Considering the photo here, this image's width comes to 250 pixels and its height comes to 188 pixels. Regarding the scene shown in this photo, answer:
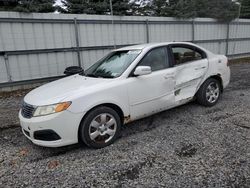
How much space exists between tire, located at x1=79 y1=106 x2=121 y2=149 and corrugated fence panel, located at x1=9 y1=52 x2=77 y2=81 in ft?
15.9

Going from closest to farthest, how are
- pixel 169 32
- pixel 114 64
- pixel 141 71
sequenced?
pixel 141 71, pixel 114 64, pixel 169 32

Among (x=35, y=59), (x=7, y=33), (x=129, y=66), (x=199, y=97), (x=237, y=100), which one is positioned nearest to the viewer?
(x=129, y=66)

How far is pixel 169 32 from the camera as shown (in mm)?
10273

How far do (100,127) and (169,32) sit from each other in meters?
8.12

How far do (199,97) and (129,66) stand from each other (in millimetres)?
1959

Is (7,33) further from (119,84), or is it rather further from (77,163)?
(77,163)

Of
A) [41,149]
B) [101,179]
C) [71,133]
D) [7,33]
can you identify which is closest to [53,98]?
[71,133]

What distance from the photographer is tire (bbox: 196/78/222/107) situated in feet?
15.6

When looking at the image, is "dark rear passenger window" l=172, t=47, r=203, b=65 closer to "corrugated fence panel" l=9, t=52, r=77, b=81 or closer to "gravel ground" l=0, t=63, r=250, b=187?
"gravel ground" l=0, t=63, r=250, b=187

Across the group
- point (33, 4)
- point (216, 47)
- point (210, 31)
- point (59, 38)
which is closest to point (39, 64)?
point (59, 38)

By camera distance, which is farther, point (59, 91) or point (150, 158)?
point (59, 91)

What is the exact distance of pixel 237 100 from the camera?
211 inches

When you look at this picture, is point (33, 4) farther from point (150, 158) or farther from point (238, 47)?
point (238, 47)

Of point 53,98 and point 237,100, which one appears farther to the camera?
point 237,100
